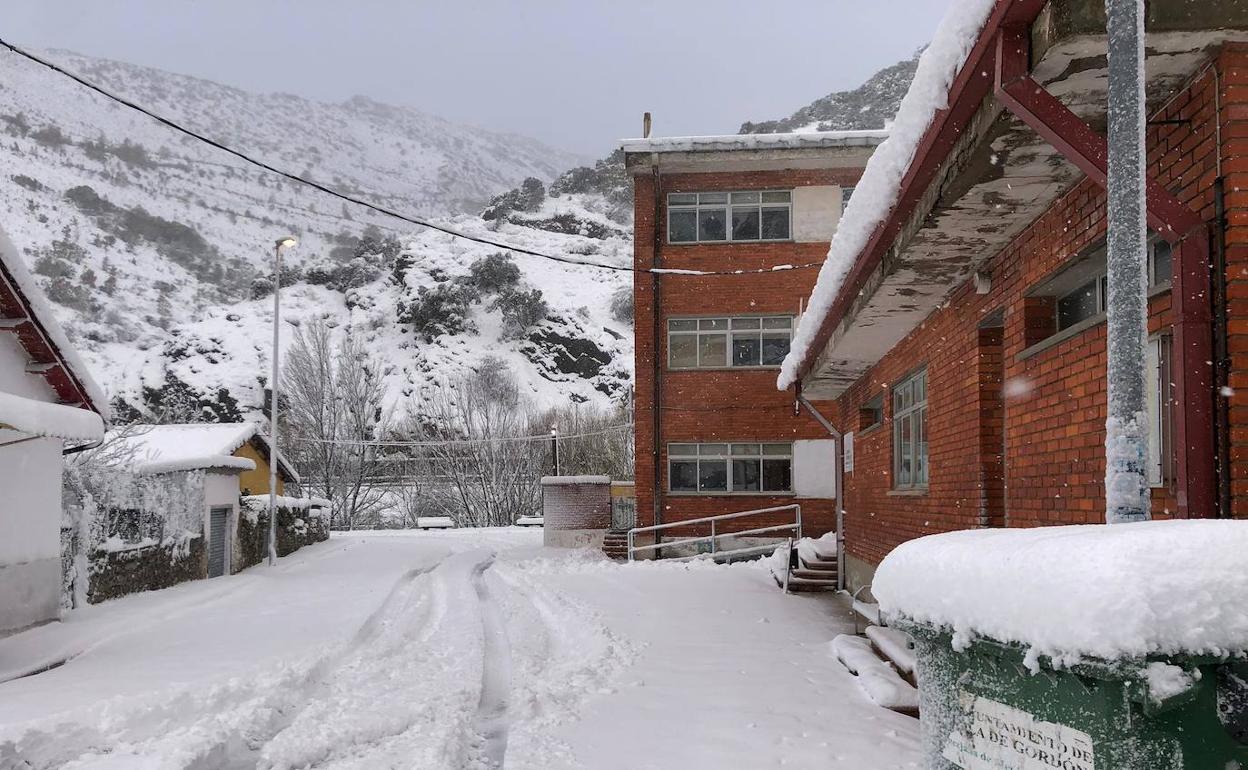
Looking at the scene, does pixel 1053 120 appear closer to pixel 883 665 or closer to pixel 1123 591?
pixel 1123 591

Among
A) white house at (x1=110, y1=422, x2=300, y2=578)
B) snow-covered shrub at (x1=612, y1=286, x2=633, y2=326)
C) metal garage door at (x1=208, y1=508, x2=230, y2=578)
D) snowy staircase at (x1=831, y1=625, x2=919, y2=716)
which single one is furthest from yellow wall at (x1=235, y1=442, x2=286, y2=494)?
snow-covered shrub at (x1=612, y1=286, x2=633, y2=326)

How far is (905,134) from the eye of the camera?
5.12 meters

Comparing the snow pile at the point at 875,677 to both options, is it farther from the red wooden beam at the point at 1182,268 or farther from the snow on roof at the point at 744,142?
the snow on roof at the point at 744,142

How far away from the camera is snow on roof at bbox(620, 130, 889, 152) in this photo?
2233cm

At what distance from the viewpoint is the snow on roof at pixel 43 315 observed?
11.6 meters

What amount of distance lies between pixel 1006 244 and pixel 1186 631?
525 cm

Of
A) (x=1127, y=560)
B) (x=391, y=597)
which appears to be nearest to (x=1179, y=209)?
(x=1127, y=560)

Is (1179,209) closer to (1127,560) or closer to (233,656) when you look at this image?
(1127,560)

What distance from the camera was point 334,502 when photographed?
4209 cm

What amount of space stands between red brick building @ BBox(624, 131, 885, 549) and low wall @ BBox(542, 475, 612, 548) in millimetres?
3669

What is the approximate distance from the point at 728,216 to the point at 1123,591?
21988 millimetres

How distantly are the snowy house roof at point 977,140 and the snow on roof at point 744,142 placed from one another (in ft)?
48.0

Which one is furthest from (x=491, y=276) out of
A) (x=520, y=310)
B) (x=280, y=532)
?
(x=280, y=532)

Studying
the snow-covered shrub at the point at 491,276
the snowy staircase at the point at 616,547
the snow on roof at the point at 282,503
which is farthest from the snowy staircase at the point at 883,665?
the snow-covered shrub at the point at 491,276
